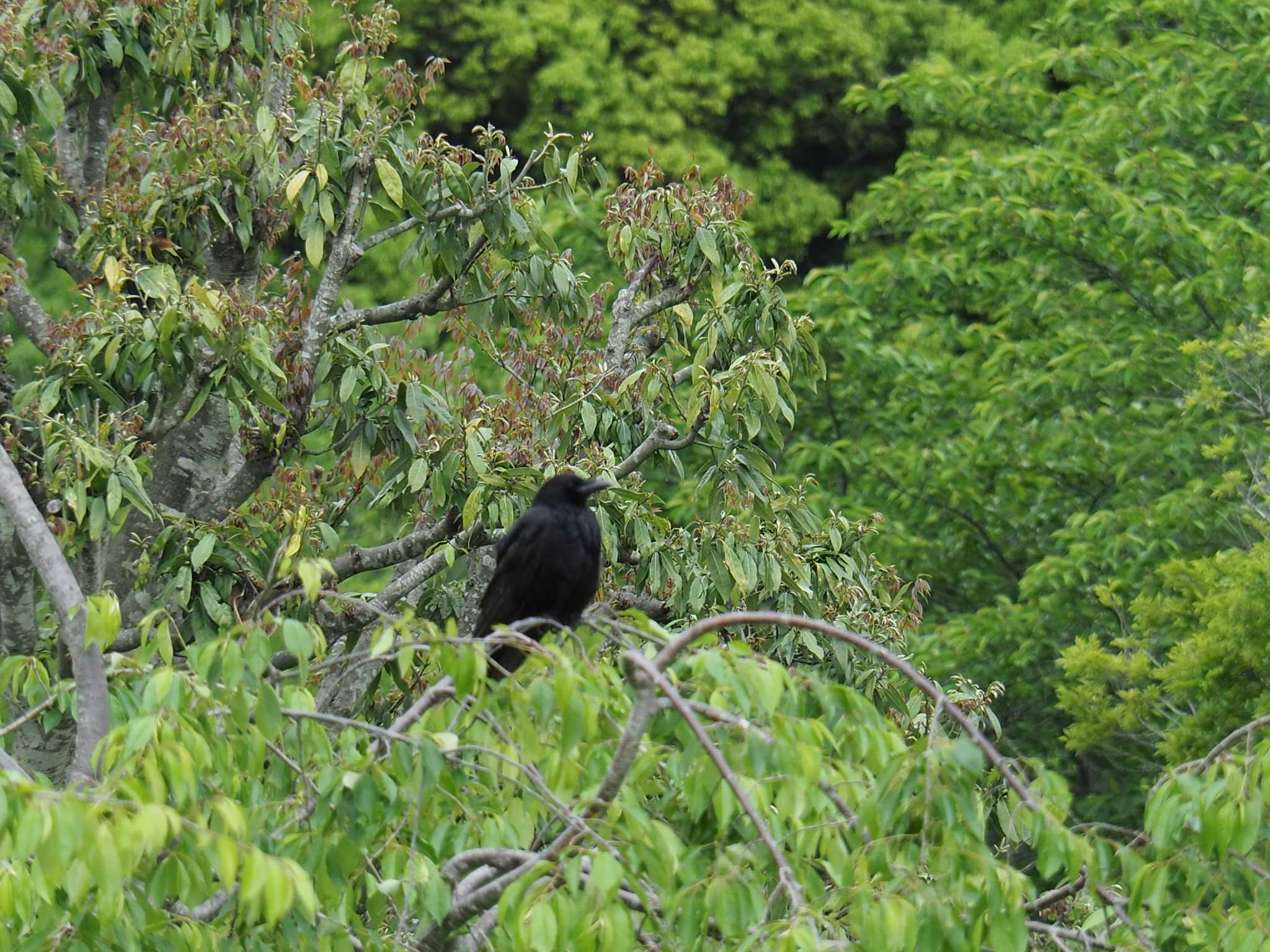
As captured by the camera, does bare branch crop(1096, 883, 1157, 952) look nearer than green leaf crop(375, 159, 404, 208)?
Yes

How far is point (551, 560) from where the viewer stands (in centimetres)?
509

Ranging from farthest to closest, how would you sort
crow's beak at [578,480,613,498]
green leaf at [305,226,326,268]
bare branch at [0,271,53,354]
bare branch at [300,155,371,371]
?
bare branch at [0,271,53,354]
bare branch at [300,155,371,371]
green leaf at [305,226,326,268]
crow's beak at [578,480,613,498]

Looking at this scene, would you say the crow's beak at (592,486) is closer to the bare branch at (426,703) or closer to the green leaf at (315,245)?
the green leaf at (315,245)

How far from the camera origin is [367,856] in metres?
3.21

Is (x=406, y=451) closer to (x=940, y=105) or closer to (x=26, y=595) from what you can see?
(x=26, y=595)

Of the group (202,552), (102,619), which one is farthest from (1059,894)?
(202,552)

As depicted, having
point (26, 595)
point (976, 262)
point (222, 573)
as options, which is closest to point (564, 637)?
point (222, 573)

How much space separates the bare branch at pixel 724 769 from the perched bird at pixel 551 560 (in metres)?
2.26

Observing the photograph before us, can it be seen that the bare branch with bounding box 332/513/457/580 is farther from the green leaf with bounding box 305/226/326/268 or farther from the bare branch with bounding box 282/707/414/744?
the bare branch with bounding box 282/707/414/744

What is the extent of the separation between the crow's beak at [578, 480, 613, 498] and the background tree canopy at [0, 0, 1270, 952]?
1.39 ft

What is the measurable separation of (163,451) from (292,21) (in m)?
1.94

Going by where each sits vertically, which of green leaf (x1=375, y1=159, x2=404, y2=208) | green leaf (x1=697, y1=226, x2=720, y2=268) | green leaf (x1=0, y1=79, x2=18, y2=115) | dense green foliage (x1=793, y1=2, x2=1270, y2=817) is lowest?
dense green foliage (x1=793, y1=2, x2=1270, y2=817)

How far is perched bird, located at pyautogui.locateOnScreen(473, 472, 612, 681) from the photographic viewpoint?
16.7ft

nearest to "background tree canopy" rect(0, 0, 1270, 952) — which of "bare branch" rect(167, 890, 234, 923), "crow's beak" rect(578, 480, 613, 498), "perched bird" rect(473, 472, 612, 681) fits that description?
"bare branch" rect(167, 890, 234, 923)
